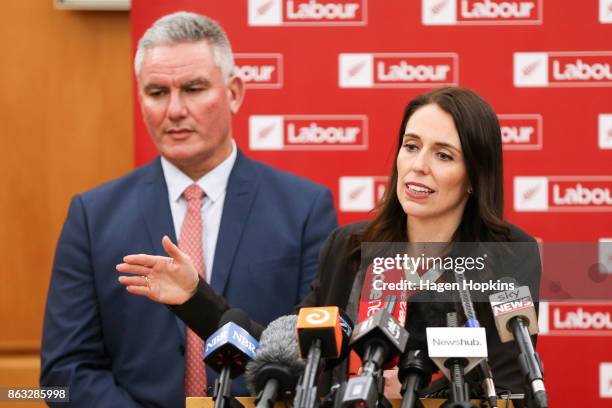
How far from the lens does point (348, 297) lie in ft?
Answer: 7.82

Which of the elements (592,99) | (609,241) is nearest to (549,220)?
(609,241)

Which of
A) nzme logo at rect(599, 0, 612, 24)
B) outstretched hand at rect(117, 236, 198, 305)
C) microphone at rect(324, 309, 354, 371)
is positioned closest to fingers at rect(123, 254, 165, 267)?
outstretched hand at rect(117, 236, 198, 305)

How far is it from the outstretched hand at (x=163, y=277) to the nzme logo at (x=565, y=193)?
5.24 feet

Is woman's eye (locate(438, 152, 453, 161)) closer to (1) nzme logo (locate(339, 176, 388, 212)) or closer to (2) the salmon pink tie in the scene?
(2) the salmon pink tie

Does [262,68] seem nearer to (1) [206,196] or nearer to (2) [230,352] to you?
(1) [206,196]

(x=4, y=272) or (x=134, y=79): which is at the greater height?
(x=134, y=79)

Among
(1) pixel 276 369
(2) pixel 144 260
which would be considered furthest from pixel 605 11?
(1) pixel 276 369

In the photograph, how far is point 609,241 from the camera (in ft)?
10.6

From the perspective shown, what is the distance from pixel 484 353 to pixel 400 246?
0.88 meters

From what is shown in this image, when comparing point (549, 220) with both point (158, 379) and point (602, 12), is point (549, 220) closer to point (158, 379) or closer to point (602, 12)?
point (602, 12)

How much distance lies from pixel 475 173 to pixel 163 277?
2.80 ft

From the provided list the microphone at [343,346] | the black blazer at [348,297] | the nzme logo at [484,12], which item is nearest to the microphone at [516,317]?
the microphone at [343,346]

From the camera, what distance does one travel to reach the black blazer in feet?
6.82

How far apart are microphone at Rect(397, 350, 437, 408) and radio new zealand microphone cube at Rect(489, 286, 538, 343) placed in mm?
155
